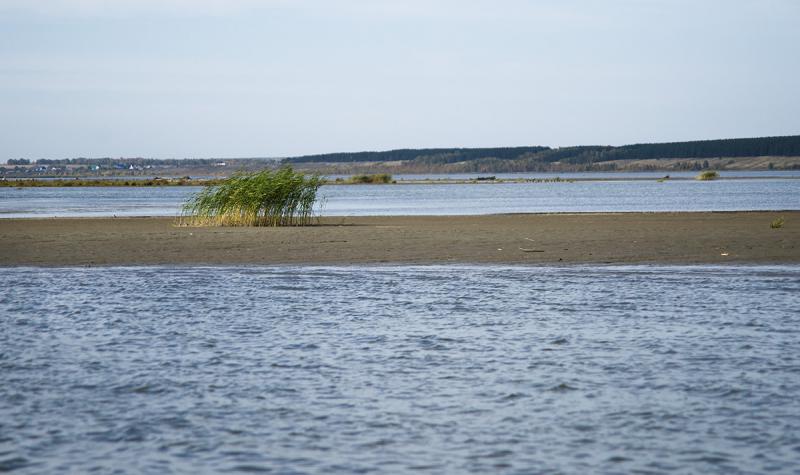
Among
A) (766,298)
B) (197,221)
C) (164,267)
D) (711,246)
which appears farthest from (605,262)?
(197,221)

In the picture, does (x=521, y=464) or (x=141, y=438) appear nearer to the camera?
(x=521, y=464)

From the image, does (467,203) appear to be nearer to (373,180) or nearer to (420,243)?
(420,243)

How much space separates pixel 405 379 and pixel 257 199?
26.1 meters

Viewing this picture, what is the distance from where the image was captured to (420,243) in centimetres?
2791

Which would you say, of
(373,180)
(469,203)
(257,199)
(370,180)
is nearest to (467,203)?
(469,203)

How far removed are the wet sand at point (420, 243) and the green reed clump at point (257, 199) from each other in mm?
1379

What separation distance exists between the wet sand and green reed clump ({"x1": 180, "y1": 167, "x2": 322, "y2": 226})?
54.3 inches

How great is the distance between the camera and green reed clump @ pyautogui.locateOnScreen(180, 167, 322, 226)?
118 ft

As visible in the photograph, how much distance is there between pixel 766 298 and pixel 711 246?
32.0 ft

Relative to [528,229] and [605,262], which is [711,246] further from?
[528,229]

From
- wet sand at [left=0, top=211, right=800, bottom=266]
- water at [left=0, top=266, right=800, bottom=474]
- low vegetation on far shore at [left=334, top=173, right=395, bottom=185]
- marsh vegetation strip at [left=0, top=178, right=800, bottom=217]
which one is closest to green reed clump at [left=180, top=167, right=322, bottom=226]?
wet sand at [left=0, top=211, right=800, bottom=266]

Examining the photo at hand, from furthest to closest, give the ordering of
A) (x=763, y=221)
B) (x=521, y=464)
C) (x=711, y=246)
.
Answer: (x=763, y=221) < (x=711, y=246) < (x=521, y=464)

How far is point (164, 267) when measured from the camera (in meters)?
23.1

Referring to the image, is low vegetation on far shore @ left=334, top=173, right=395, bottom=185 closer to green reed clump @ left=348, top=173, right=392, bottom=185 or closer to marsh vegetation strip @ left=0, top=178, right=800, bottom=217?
green reed clump @ left=348, top=173, right=392, bottom=185
